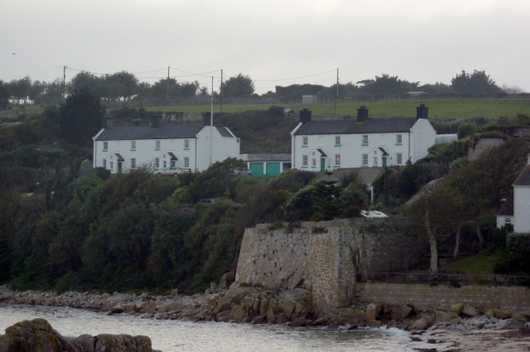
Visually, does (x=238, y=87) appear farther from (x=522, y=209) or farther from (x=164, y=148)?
(x=522, y=209)

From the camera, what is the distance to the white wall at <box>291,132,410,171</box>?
72438mm

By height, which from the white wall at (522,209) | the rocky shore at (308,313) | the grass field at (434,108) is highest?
the grass field at (434,108)

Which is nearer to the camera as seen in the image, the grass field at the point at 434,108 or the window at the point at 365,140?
the window at the point at 365,140

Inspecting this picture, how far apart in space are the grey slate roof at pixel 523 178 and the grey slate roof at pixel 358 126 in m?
22.6

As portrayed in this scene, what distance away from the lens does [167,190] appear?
2781 inches

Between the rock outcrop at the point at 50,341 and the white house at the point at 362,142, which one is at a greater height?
the white house at the point at 362,142

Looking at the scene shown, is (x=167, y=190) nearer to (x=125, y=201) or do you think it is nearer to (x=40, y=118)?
(x=125, y=201)

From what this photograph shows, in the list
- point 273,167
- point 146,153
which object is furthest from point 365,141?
point 146,153

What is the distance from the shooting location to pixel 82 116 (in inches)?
3600

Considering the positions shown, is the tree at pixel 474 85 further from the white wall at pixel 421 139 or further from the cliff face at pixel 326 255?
the cliff face at pixel 326 255

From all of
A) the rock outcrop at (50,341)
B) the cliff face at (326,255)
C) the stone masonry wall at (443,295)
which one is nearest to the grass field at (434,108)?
the cliff face at (326,255)

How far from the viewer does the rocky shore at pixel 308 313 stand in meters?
41.9

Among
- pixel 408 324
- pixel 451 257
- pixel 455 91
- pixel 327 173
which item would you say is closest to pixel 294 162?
pixel 327 173

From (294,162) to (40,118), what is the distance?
93.3 ft
